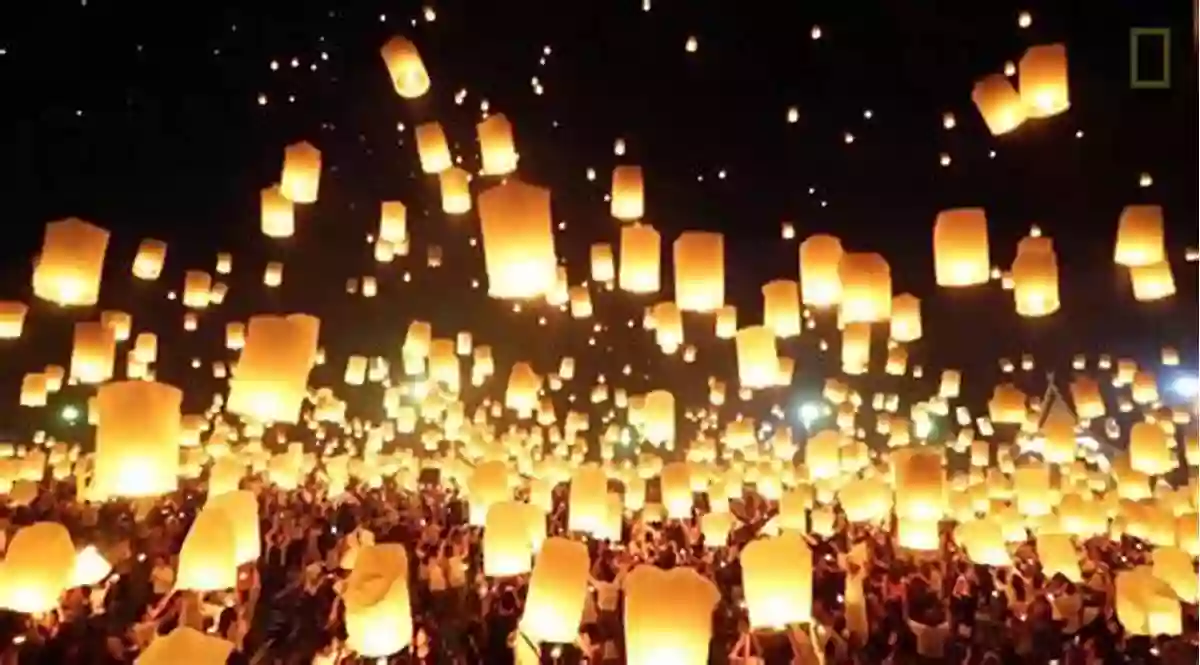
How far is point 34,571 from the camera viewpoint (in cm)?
669

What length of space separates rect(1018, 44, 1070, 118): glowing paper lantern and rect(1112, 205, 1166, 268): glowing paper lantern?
0.78 metres

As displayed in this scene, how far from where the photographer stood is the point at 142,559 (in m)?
8.26

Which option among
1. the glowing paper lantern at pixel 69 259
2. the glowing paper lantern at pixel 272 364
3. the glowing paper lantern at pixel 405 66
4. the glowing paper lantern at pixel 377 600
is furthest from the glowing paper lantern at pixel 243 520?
the glowing paper lantern at pixel 405 66

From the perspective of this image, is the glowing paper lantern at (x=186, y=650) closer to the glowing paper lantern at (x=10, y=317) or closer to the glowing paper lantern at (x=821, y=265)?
the glowing paper lantern at (x=821, y=265)

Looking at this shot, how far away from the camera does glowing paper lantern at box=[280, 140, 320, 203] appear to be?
28.5 ft

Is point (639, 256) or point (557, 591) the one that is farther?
point (639, 256)

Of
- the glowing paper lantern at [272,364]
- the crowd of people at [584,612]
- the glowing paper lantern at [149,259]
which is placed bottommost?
the crowd of people at [584,612]

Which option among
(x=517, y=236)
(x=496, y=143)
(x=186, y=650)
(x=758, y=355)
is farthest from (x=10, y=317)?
(x=186, y=650)

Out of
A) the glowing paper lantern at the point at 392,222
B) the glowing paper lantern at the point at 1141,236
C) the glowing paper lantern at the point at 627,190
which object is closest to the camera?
the glowing paper lantern at the point at 1141,236

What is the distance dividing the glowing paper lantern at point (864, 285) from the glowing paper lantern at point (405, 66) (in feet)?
9.34

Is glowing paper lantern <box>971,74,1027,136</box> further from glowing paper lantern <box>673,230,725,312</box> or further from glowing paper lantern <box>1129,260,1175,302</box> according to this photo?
glowing paper lantern <box>673,230,725,312</box>

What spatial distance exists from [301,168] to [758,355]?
130 inches

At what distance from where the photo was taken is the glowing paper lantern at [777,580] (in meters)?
6.12

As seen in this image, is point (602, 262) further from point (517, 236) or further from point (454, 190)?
point (517, 236)
